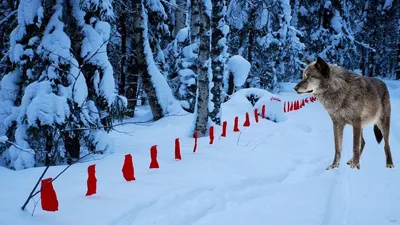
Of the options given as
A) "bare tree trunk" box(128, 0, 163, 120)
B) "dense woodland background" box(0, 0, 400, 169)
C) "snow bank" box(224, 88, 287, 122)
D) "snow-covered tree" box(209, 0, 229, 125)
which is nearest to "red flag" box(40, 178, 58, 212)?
"dense woodland background" box(0, 0, 400, 169)

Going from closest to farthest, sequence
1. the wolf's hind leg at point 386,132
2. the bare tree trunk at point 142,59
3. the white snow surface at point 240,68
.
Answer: the wolf's hind leg at point 386,132
the bare tree trunk at point 142,59
the white snow surface at point 240,68

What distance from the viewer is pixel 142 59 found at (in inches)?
437

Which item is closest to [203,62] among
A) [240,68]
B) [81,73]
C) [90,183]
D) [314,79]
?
[81,73]

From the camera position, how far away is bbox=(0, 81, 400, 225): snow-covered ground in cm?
347

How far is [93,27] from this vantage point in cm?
659

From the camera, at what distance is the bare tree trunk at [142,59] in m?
10.8

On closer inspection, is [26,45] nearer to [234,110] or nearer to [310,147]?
[310,147]

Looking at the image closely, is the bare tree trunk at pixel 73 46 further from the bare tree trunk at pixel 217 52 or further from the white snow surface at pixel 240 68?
the white snow surface at pixel 240 68

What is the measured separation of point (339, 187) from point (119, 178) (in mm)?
3272

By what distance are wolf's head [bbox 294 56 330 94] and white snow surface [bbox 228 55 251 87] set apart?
961 cm

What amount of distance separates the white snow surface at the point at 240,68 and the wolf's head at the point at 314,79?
9610 mm

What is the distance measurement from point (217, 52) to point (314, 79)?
5.64 m

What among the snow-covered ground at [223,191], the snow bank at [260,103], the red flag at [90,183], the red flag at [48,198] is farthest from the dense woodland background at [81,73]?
the snow bank at [260,103]

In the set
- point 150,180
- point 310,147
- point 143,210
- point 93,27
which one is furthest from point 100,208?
point 310,147
